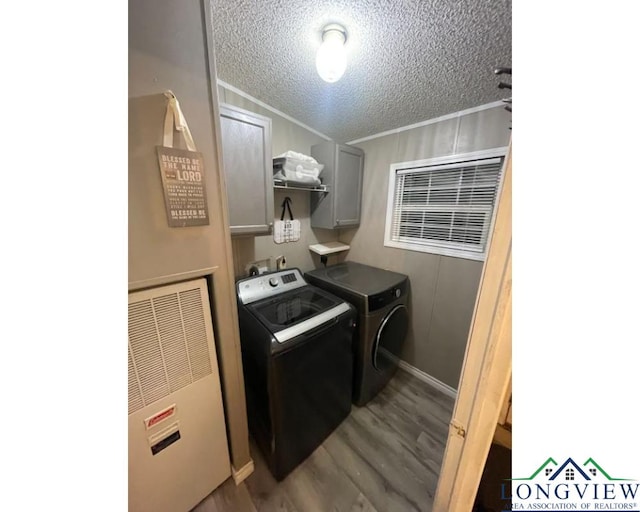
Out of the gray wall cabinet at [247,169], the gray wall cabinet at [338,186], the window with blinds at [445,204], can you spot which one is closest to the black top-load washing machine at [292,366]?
the gray wall cabinet at [247,169]

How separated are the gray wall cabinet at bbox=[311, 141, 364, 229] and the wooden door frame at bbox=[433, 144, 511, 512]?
5.13 ft

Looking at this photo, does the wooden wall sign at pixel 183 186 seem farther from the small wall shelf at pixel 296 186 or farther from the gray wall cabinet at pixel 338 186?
the gray wall cabinet at pixel 338 186

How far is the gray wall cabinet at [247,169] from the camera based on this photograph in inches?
47.8

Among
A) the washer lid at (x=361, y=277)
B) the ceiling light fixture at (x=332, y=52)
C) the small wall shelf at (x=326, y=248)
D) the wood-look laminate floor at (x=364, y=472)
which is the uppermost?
the ceiling light fixture at (x=332, y=52)

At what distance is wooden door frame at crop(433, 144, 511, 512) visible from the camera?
0.47 meters

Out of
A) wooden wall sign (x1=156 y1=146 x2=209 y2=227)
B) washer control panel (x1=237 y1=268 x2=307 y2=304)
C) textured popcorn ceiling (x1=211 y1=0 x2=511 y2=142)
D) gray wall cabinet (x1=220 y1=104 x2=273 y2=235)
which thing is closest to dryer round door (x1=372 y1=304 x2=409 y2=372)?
washer control panel (x1=237 y1=268 x2=307 y2=304)

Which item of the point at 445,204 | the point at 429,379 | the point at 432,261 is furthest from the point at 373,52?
the point at 429,379
